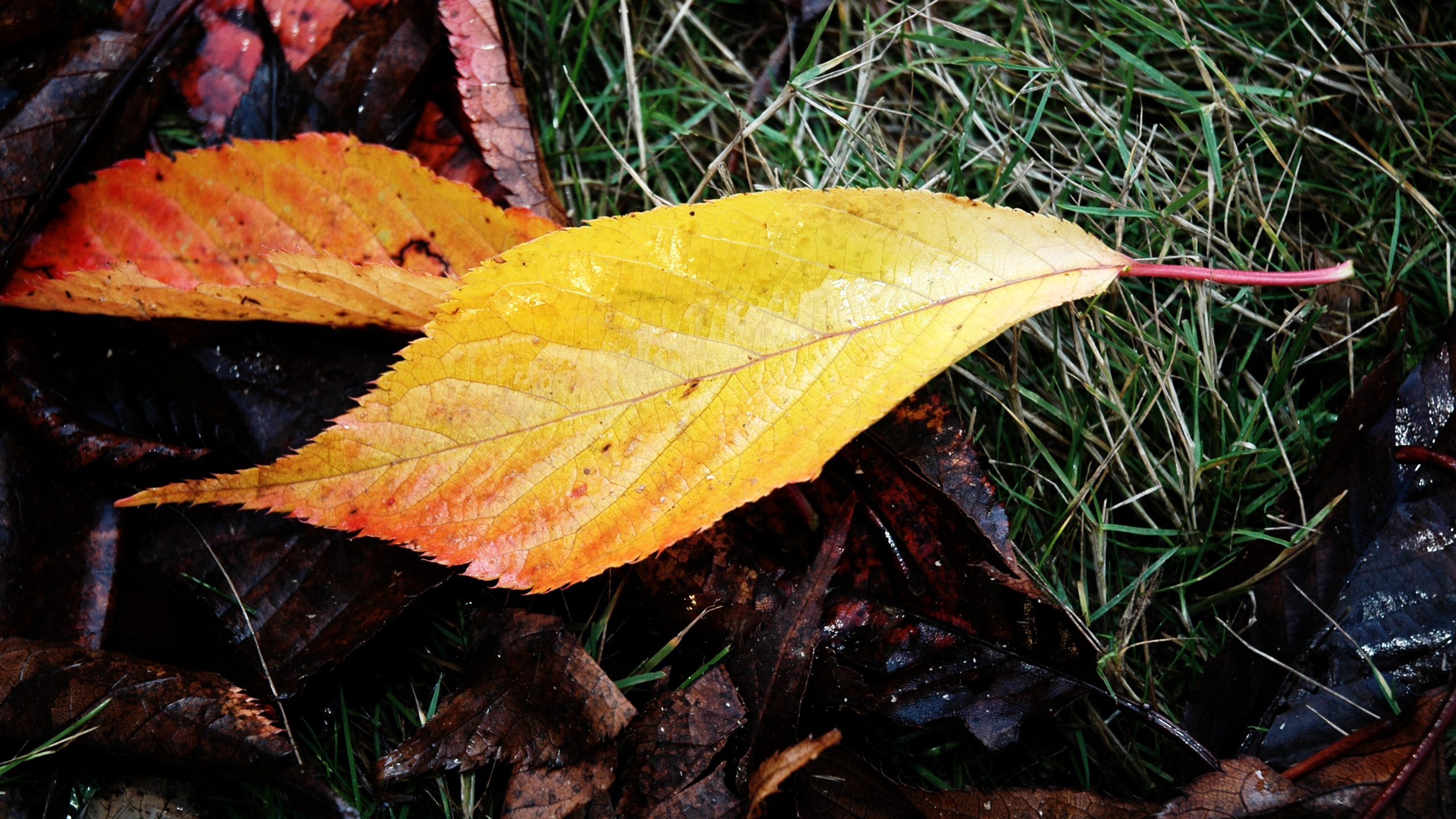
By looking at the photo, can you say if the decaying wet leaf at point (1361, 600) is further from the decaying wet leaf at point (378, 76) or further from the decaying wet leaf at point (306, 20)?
the decaying wet leaf at point (306, 20)

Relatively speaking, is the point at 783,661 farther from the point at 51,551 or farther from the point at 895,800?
the point at 51,551

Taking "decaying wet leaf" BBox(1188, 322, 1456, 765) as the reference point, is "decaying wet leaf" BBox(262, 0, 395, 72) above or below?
above

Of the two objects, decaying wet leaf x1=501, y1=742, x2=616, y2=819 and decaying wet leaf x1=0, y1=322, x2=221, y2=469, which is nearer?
decaying wet leaf x1=501, y1=742, x2=616, y2=819

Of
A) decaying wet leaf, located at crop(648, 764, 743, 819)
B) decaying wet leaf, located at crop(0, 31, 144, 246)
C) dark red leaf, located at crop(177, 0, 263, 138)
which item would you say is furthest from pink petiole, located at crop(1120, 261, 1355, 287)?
decaying wet leaf, located at crop(0, 31, 144, 246)

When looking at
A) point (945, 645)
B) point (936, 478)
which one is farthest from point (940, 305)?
point (945, 645)

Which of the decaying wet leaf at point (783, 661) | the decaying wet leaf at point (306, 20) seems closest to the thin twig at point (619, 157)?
the decaying wet leaf at point (306, 20)

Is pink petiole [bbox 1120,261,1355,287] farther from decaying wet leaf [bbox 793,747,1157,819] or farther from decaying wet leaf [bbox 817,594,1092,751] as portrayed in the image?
decaying wet leaf [bbox 793,747,1157,819]
